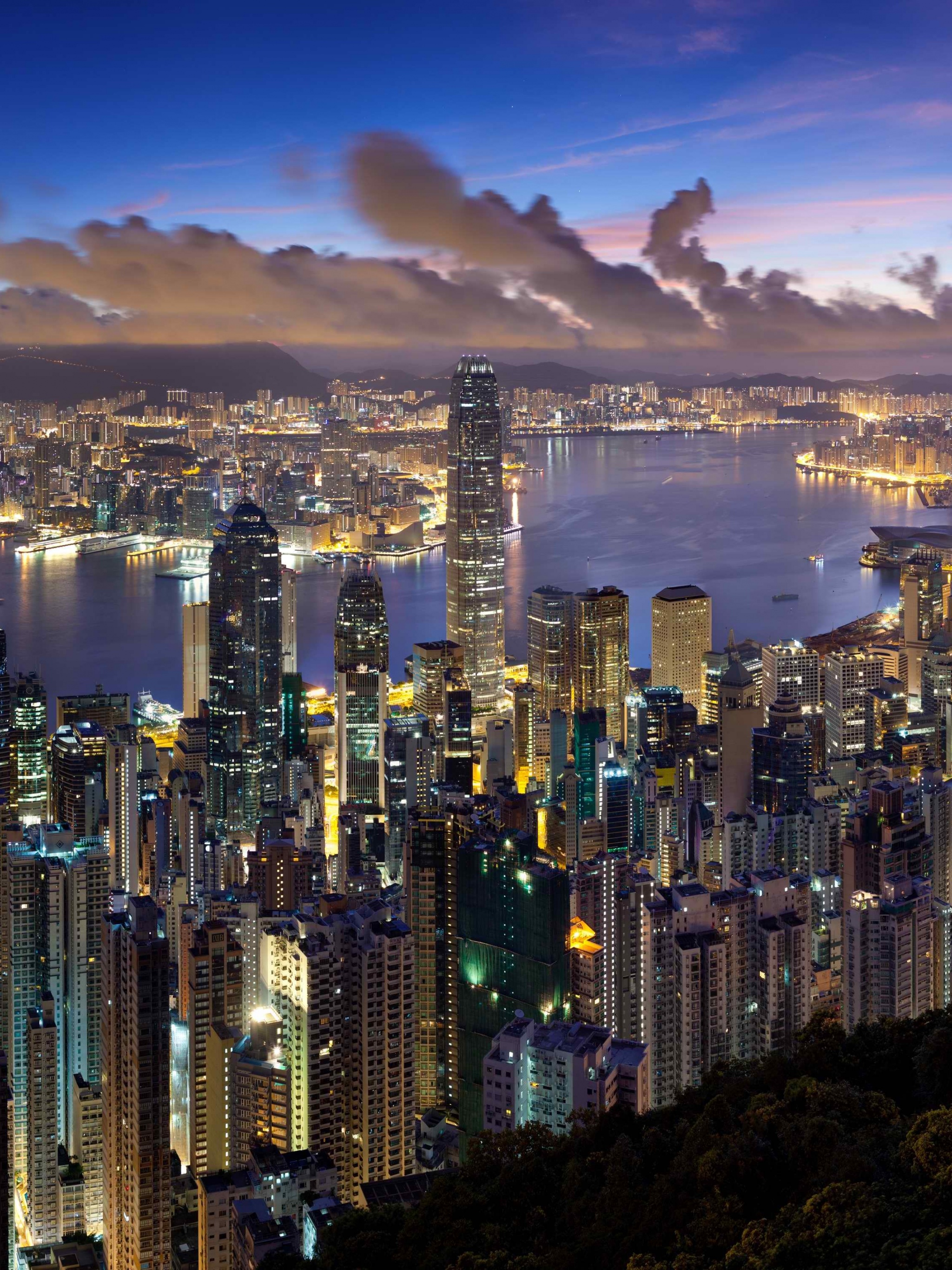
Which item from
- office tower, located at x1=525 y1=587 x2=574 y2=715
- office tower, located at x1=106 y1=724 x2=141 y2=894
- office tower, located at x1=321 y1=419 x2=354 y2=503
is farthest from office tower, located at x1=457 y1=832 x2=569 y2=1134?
office tower, located at x1=321 y1=419 x2=354 y2=503

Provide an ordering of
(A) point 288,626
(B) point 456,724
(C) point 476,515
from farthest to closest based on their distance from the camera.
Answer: (C) point 476,515 → (A) point 288,626 → (B) point 456,724

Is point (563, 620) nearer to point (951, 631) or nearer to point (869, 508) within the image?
point (951, 631)

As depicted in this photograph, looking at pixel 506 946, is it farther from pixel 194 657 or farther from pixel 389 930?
pixel 194 657

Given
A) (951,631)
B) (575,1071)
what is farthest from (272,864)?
(951,631)

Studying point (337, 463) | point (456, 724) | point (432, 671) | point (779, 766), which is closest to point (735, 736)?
point (779, 766)

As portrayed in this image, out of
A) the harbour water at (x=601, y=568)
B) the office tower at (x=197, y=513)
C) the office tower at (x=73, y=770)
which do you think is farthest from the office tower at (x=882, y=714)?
the office tower at (x=197, y=513)

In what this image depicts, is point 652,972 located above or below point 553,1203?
below
